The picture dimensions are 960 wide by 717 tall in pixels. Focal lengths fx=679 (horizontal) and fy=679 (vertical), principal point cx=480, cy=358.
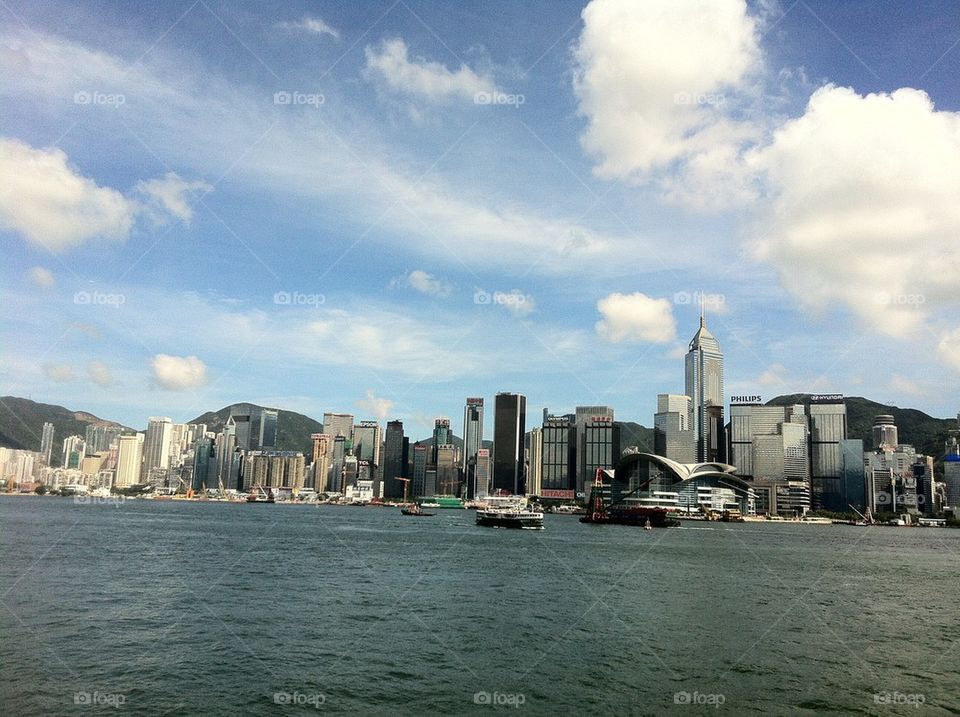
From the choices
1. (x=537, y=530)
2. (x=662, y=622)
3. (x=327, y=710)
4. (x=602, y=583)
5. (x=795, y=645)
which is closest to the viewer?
(x=327, y=710)

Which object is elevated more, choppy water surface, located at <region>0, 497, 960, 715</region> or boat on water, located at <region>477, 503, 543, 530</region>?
choppy water surface, located at <region>0, 497, 960, 715</region>

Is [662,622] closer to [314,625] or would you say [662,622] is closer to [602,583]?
[602,583]

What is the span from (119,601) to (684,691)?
30252 mm

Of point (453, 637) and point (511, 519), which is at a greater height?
point (453, 637)

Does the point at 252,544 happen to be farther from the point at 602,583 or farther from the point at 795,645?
the point at 795,645

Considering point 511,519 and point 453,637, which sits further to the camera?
point 511,519

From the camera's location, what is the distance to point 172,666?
84.5ft

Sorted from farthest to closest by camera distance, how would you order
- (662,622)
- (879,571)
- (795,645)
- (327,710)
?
(879,571)
(662,622)
(795,645)
(327,710)

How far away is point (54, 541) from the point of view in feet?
225

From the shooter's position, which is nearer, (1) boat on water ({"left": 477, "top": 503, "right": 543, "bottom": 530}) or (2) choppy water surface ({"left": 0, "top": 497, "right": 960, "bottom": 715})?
(2) choppy water surface ({"left": 0, "top": 497, "right": 960, "bottom": 715})

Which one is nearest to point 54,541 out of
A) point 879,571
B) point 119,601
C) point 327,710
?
point 119,601

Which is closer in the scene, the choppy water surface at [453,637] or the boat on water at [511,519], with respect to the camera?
the choppy water surface at [453,637]

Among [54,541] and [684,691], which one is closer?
[684,691]

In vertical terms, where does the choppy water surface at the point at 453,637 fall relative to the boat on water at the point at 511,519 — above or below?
above
